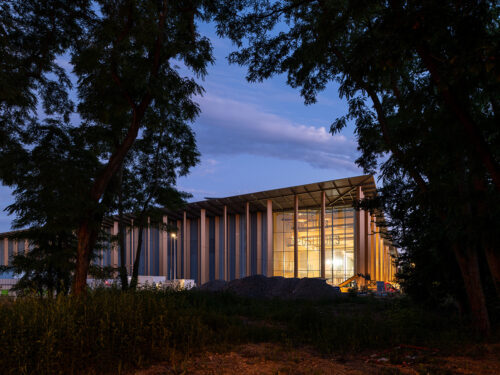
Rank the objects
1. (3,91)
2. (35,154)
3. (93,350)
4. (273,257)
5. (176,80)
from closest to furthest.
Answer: (93,350) < (3,91) < (176,80) < (35,154) < (273,257)

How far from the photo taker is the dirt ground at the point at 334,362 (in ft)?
18.9

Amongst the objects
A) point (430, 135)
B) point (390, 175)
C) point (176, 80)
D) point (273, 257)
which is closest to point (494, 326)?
point (390, 175)

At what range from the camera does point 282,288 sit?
23.4 metres

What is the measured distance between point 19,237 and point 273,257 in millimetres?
33534

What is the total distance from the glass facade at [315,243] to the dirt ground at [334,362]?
117ft

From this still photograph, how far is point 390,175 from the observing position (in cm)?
982

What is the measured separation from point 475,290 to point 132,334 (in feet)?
22.7

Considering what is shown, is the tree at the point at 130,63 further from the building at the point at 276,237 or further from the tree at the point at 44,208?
the building at the point at 276,237

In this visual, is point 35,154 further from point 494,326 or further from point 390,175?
point 494,326

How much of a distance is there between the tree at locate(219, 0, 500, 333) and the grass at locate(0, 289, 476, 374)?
7.41 feet

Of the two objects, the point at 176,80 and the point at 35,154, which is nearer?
the point at 176,80

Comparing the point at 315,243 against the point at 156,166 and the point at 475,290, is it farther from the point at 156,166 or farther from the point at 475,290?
the point at 475,290

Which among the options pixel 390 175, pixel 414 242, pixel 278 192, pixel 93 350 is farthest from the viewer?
pixel 278 192

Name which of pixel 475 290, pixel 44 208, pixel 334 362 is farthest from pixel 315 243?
pixel 334 362
